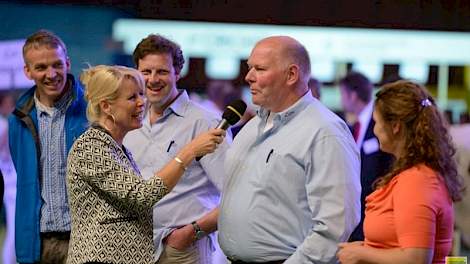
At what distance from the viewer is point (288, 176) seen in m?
3.02

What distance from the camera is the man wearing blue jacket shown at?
11.6 ft

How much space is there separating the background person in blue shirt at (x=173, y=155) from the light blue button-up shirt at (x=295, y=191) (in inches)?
13.4

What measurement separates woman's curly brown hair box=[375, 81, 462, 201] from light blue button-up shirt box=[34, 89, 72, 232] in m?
1.37

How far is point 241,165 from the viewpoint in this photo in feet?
10.4

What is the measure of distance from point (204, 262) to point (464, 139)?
8.00ft

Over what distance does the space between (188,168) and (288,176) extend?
0.63 m

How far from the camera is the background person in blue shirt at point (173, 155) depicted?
11.6 feet

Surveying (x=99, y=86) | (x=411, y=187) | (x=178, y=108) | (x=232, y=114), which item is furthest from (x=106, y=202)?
(x=411, y=187)

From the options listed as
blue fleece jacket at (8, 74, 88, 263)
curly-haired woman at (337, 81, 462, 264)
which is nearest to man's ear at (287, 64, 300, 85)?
curly-haired woman at (337, 81, 462, 264)

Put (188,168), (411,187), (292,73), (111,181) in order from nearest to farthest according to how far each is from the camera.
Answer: (411,187), (111,181), (292,73), (188,168)

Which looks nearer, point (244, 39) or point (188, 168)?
point (188, 168)

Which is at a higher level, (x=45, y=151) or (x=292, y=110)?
(x=292, y=110)

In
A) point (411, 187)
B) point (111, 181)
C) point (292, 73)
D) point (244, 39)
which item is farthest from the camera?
point (244, 39)

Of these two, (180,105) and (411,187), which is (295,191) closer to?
(411,187)
